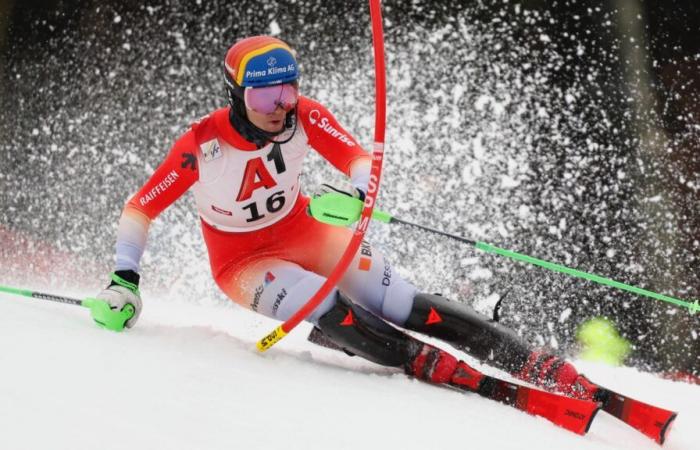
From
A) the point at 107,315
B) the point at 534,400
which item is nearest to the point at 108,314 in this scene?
the point at 107,315

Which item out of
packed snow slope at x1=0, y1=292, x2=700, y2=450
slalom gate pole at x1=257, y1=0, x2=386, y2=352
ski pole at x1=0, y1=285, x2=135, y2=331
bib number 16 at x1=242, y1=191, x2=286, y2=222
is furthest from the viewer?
bib number 16 at x1=242, y1=191, x2=286, y2=222

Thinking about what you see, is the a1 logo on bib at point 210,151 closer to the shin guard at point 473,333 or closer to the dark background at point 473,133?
the shin guard at point 473,333

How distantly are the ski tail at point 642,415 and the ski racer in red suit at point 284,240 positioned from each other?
0.08m

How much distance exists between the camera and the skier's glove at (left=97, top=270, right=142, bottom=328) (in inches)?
93.0

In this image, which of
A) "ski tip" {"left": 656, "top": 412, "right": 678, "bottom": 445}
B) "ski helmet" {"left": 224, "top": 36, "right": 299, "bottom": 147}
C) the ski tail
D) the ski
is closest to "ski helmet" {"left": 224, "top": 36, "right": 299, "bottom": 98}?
"ski helmet" {"left": 224, "top": 36, "right": 299, "bottom": 147}

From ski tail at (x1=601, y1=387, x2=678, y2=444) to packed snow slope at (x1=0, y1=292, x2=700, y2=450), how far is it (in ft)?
0.14

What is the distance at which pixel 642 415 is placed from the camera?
2234 mm

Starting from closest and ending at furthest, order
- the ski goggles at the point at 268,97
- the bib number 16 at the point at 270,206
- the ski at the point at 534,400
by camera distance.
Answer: the ski at the point at 534,400
the ski goggles at the point at 268,97
the bib number 16 at the point at 270,206

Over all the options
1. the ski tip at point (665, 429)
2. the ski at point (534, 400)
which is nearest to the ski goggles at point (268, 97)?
the ski at point (534, 400)

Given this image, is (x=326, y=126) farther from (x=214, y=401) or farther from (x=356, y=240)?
(x=214, y=401)

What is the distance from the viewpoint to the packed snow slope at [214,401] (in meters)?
1.52

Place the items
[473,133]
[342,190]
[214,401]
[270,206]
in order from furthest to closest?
[473,133] → [270,206] → [342,190] → [214,401]

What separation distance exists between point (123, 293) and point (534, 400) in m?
1.46

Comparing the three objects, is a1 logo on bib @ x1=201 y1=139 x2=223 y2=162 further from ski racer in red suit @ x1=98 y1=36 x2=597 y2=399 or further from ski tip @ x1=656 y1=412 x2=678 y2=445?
ski tip @ x1=656 y1=412 x2=678 y2=445
